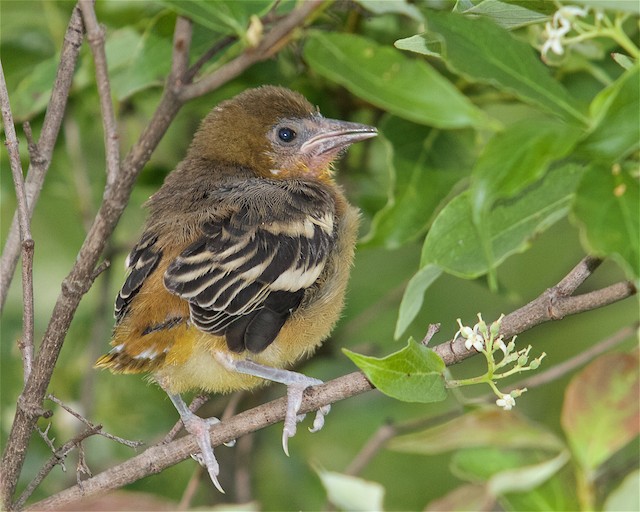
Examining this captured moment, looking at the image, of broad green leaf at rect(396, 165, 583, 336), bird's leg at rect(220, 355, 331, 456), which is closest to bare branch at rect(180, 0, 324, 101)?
broad green leaf at rect(396, 165, 583, 336)

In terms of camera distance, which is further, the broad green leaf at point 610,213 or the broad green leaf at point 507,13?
the broad green leaf at point 507,13

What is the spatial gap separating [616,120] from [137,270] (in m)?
1.91

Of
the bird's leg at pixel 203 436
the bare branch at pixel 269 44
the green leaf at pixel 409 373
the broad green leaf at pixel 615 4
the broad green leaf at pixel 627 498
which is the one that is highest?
the broad green leaf at pixel 615 4

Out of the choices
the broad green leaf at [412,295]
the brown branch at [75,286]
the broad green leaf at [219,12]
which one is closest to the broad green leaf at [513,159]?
the broad green leaf at [412,295]

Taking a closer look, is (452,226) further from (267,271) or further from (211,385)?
(211,385)

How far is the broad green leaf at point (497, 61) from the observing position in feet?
6.07

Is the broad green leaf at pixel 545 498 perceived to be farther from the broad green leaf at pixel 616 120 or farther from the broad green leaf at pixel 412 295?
the broad green leaf at pixel 616 120

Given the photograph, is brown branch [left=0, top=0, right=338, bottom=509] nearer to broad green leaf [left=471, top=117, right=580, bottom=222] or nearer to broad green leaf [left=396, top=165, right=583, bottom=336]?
broad green leaf [left=396, top=165, right=583, bottom=336]

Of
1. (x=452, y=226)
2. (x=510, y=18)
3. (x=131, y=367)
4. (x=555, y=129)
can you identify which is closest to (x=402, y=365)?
(x=452, y=226)

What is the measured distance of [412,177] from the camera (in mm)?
3420

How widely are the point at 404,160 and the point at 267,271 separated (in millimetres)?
676

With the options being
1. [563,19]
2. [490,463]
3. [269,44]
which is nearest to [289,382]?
[490,463]

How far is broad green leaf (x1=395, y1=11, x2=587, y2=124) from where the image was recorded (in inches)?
72.8

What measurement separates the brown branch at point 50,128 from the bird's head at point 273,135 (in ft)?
3.60
